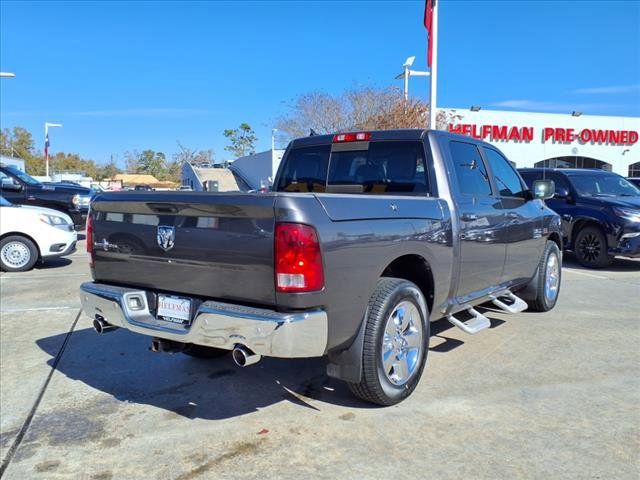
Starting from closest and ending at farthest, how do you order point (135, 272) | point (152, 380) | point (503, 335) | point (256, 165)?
1. point (135, 272)
2. point (152, 380)
3. point (503, 335)
4. point (256, 165)

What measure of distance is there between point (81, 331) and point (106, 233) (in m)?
2.31

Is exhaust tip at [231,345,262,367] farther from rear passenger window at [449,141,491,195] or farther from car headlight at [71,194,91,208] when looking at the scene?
car headlight at [71,194,91,208]

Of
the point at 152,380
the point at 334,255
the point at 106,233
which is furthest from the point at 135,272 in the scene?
the point at 334,255

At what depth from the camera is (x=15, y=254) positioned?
9.58 metres

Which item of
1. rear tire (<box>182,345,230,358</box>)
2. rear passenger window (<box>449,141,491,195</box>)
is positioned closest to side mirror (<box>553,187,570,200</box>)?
rear passenger window (<box>449,141,491,195</box>)

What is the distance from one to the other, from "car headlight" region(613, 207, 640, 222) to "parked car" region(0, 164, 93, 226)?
10.8 metres

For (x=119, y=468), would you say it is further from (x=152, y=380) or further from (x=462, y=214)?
(x=462, y=214)

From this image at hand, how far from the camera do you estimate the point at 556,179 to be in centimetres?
1066

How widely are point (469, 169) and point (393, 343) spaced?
6.35 feet

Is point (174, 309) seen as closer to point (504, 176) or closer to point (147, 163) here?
point (504, 176)

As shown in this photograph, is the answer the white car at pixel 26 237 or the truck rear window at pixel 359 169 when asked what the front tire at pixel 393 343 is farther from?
the white car at pixel 26 237

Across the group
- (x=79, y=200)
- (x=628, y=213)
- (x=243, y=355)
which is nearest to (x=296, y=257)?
(x=243, y=355)

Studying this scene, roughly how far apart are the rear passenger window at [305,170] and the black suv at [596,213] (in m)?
6.42

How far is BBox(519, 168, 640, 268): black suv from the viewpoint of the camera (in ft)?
30.4
